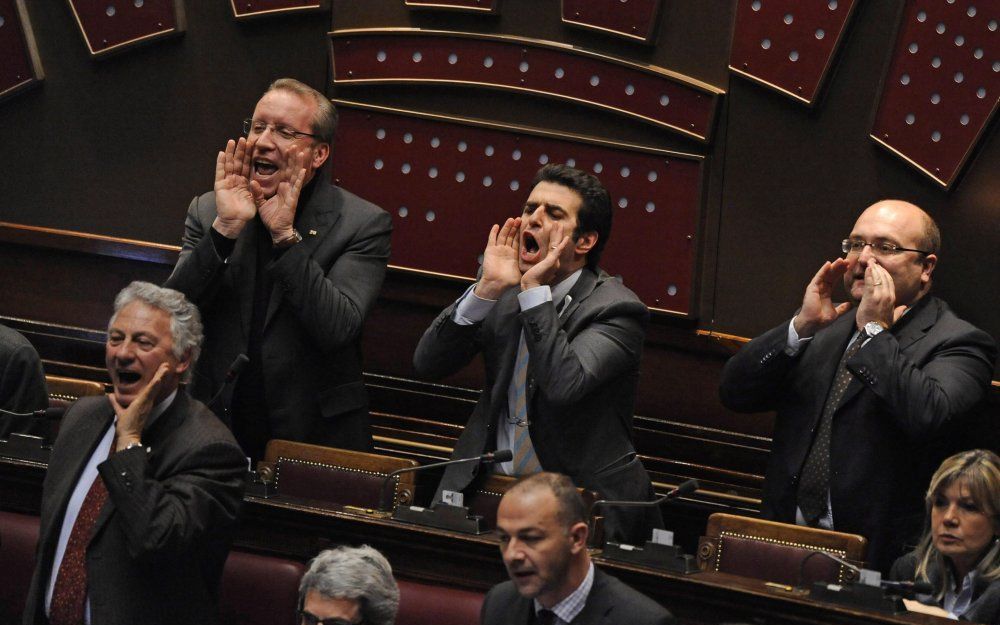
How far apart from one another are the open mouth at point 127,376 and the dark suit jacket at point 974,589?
1604 mm

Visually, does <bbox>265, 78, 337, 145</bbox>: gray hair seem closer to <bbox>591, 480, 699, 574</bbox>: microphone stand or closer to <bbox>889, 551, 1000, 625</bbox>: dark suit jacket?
<bbox>591, 480, 699, 574</bbox>: microphone stand

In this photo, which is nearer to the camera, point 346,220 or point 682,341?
point 346,220

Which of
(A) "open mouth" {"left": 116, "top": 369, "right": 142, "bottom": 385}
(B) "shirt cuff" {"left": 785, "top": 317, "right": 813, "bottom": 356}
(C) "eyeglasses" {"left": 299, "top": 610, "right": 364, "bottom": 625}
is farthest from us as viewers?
(B) "shirt cuff" {"left": 785, "top": 317, "right": 813, "bottom": 356}

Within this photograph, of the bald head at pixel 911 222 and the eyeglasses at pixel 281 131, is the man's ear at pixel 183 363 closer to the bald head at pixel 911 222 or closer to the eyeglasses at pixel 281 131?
the eyeglasses at pixel 281 131

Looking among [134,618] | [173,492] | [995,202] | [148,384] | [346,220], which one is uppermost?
[995,202]

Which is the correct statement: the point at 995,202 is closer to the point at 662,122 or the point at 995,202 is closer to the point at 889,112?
the point at 889,112

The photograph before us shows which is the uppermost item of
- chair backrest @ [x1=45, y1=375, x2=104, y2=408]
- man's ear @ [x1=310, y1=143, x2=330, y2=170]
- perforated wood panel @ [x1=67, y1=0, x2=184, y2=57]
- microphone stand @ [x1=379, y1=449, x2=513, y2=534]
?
perforated wood panel @ [x1=67, y1=0, x2=184, y2=57]

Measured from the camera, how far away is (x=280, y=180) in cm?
353

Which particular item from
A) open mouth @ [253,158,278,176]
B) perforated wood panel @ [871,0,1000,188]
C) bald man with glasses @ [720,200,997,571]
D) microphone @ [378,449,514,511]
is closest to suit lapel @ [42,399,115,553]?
microphone @ [378,449,514,511]

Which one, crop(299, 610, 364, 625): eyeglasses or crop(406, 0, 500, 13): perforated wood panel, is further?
crop(406, 0, 500, 13): perforated wood panel

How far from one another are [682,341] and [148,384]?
187cm

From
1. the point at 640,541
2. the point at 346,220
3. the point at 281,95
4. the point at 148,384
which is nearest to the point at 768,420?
the point at 640,541

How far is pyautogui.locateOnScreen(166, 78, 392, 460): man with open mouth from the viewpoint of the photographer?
3.36 metres

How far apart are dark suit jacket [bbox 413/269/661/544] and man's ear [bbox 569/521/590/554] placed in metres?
0.60
